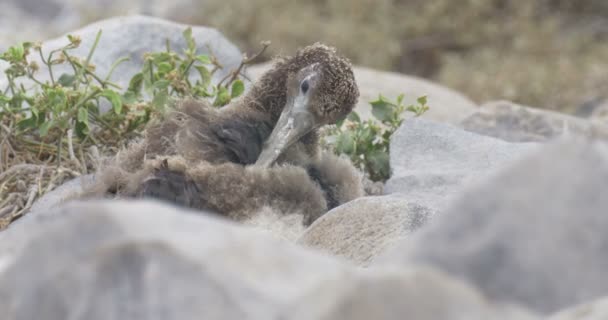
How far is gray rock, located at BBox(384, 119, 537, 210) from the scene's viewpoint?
4.75 metres

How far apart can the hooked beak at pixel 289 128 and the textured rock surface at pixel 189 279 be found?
6.22ft

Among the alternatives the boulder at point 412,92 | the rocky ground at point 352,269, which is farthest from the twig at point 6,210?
the boulder at point 412,92

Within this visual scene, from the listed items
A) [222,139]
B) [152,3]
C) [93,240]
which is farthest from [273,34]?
[93,240]

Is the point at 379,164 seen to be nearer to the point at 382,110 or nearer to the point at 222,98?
the point at 382,110

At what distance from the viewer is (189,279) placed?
204 cm

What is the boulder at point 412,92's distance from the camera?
7.61 meters

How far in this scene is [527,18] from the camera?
12.1 m

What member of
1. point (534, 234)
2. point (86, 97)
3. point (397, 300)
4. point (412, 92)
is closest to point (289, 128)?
point (86, 97)

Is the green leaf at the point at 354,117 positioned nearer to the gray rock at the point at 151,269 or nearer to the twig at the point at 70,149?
the twig at the point at 70,149

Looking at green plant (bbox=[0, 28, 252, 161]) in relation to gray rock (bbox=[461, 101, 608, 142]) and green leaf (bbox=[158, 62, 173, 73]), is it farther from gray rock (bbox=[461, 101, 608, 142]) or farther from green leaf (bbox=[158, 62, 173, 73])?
gray rock (bbox=[461, 101, 608, 142])

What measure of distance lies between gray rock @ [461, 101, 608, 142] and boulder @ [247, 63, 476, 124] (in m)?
0.94

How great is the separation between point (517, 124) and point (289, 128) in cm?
247

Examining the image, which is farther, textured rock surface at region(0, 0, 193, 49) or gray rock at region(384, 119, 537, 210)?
textured rock surface at region(0, 0, 193, 49)

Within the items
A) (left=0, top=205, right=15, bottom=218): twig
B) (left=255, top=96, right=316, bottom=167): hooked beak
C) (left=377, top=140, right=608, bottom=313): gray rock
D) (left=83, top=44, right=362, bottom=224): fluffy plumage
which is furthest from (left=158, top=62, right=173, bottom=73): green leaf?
(left=377, top=140, right=608, bottom=313): gray rock
